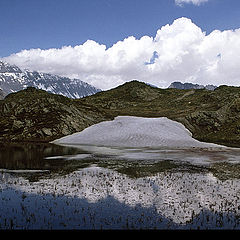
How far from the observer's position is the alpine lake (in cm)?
1433

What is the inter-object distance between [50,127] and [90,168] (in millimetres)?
44441

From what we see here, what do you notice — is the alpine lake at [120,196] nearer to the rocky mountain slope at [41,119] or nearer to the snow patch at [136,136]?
the snow patch at [136,136]

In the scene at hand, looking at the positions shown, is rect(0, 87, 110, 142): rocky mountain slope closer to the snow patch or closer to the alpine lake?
the snow patch

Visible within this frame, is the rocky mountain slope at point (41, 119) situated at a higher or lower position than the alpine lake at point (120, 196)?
higher

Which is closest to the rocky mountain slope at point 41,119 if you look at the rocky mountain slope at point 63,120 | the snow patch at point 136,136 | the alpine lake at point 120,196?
the rocky mountain slope at point 63,120

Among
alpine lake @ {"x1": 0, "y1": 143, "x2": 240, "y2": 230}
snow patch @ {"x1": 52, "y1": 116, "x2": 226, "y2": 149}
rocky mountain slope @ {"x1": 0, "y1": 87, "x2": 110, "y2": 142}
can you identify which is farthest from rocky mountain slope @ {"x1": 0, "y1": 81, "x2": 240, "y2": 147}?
alpine lake @ {"x1": 0, "y1": 143, "x2": 240, "y2": 230}

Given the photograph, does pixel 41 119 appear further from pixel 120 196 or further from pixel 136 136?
pixel 120 196

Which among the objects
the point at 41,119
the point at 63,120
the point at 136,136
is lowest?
the point at 136,136

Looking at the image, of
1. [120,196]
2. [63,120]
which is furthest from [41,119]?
[120,196]

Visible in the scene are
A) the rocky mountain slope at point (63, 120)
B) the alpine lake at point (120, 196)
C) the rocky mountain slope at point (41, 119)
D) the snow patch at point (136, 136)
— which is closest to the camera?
the alpine lake at point (120, 196)

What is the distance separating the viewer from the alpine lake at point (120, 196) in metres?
14.3

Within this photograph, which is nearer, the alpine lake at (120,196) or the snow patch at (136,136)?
the alpine lake at (120,196)

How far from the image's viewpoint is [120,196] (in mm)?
19266
